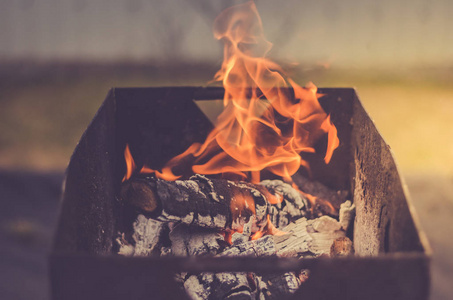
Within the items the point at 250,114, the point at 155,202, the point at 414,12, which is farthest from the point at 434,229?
the point at 414,12

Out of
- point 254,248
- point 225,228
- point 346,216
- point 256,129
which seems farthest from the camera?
point 256,129

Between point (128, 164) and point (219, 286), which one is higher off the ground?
point (128, 164)

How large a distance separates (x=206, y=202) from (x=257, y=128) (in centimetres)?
67

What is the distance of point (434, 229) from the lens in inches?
117

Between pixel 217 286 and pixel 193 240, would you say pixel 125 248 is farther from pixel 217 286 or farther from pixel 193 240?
pixel 217 286

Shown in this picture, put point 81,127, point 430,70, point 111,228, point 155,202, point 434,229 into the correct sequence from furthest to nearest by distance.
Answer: point 430,70, point 81,127, point 434,229, point 111,228, point 155,202

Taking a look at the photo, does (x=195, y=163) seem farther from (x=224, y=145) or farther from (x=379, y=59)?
(x=379, y=59)

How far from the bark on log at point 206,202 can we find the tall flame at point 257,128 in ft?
0.64

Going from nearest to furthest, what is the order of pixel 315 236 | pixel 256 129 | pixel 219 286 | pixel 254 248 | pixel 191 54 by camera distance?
pixel 219 286
pixel 254 248
pixel 315 236
pixel 256 129
pixel 191 54

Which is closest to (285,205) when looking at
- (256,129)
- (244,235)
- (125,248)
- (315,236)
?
(315,236)

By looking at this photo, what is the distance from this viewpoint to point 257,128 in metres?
2.51

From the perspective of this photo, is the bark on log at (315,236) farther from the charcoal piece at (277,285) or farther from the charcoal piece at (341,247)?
the charcoal piece at (277,285)

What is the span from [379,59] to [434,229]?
4.13 m

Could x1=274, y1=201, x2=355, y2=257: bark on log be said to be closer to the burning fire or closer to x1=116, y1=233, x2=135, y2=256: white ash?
the burning fire
